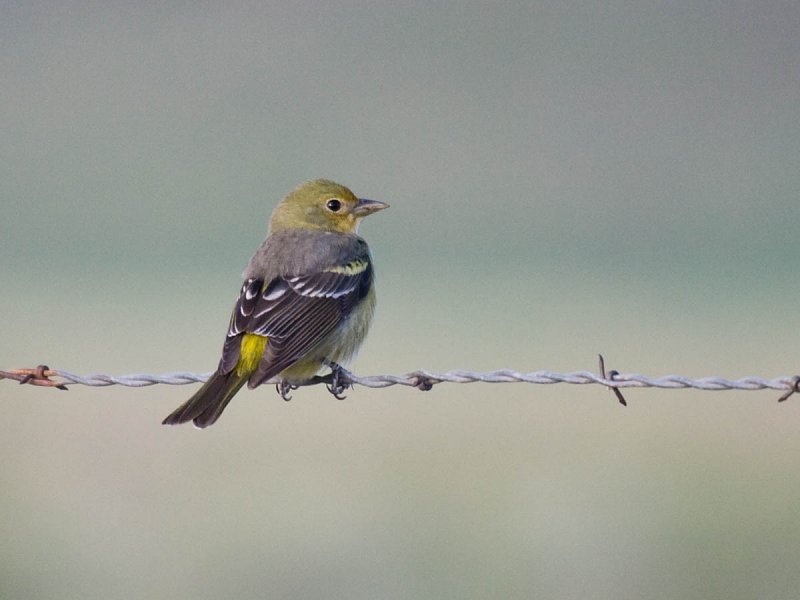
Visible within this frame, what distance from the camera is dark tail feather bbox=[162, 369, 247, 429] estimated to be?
8.35 meters

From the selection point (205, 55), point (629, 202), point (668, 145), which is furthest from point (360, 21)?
point (629, 202)

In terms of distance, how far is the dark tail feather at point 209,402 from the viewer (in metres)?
8.35

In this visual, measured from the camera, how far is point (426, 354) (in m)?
20.2

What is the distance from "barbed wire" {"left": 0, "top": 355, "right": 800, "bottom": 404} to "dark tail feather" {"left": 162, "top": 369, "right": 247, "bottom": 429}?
0.25 feet

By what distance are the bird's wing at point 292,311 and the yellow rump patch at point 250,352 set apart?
3cm

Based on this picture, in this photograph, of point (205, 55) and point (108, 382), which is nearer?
point (108, 382)

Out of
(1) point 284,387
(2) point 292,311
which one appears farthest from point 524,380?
(1) point 284,387

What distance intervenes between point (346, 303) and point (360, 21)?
85.1m

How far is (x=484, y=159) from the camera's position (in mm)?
62344

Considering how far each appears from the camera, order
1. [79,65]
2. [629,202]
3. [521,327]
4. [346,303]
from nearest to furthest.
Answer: [346,303]
[521,327]
[629,202]
[79,65]

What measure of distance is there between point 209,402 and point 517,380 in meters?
1.82

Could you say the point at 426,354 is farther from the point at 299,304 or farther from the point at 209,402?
the point at 209,402

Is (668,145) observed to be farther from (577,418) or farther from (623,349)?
(577,418)

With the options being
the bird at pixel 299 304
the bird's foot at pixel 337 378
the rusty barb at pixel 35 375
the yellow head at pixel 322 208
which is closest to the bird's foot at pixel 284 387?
the bird at pixel 299 304
